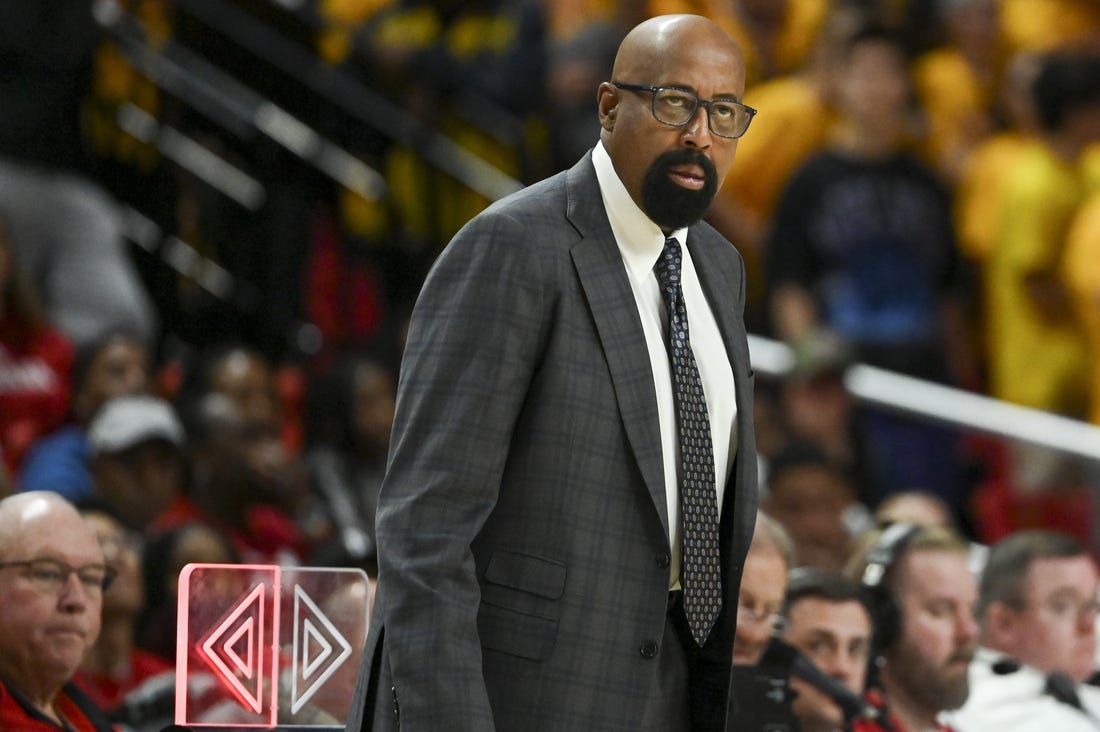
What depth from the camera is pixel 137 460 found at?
6.92 meters

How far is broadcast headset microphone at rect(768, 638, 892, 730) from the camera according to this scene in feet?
13.8

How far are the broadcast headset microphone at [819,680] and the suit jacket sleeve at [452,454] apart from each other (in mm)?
1632

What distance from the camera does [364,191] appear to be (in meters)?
10.4

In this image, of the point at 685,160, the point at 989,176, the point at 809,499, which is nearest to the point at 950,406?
the point at 809,499

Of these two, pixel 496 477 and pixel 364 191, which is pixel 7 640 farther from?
pixel 364 191

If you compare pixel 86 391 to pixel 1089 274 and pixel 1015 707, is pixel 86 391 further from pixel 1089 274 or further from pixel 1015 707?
pixel 1015 707

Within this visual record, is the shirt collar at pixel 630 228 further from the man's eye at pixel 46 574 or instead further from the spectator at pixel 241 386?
the spectator at pixel 241 386

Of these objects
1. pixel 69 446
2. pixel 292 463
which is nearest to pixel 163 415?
pixel 69 446

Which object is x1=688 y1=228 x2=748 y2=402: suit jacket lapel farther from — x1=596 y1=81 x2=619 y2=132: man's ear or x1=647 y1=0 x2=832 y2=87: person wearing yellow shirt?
x1=647 y1=0 x2=832 y2=87: person wearing yellow shirt

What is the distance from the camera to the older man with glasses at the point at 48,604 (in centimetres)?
376

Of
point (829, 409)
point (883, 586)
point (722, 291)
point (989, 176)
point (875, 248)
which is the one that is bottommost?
point (883, 586)

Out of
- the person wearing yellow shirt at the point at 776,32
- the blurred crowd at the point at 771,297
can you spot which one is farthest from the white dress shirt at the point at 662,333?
the person wearing yellow shirt at the point at 776,32

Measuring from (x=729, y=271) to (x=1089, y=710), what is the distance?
2.08m

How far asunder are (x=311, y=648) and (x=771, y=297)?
160 inches
